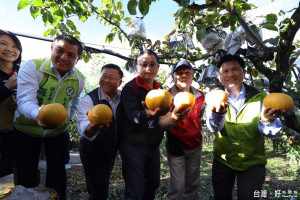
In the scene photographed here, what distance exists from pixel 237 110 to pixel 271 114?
1.00 feet

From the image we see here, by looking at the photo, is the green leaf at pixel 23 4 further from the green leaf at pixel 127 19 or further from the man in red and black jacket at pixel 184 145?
the man in red and black jacket at pixel 184 145

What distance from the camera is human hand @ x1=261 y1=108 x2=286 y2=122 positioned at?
131cm

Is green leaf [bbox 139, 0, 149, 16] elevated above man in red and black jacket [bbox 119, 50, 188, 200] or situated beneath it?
elevated above

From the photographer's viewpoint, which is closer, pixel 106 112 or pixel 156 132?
pixel 106 112

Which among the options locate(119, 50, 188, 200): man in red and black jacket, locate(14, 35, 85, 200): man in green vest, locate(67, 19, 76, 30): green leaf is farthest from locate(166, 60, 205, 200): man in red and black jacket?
locate(67, 19, 76, 30): green leaf

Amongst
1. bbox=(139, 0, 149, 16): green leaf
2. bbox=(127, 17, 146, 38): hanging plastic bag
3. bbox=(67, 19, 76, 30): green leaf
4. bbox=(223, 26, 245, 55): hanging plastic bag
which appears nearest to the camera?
bbox=(139, 0, 149, 16): green leaf

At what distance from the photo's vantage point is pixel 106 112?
4.54 ft

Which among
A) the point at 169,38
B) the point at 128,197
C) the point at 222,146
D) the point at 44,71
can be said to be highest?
the point at 169,38

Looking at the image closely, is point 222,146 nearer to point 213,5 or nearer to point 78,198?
point 213,5

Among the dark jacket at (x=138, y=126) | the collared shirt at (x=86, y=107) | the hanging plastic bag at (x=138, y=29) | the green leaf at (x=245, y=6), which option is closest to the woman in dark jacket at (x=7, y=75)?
the collared shirt at (x=86, y=107)

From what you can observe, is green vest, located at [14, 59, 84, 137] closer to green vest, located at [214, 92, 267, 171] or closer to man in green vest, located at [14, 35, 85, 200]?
man in green vest, located at [14, 35, 85, 200]

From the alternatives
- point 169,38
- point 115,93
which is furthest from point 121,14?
point 115,93

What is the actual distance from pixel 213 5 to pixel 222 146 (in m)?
1.17

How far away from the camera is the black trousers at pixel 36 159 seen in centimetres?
154
